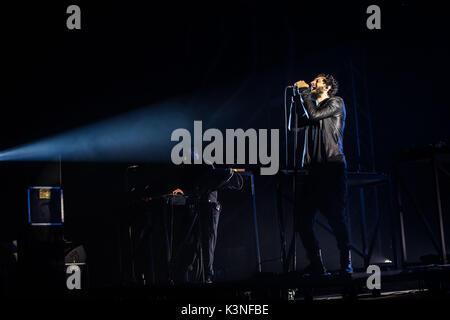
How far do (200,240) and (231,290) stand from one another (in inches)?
78.3

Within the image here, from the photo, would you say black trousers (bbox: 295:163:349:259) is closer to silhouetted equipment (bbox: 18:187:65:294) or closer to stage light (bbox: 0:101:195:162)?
silhouetted equipment (bbox: 18:187:65:294)

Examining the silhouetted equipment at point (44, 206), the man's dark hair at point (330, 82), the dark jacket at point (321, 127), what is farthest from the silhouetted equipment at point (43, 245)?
the man's dark hair at point (330, 82)

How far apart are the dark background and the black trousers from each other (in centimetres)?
285

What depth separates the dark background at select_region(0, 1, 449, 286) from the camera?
675cm

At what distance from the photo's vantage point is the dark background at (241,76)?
6.75 m

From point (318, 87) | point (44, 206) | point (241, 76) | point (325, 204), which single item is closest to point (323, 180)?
point (325, 204)

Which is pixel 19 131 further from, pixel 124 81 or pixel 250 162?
pixel 250 162

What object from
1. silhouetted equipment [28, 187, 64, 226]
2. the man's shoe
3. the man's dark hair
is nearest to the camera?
silhouetted equipment [28, 187, 64, 226]

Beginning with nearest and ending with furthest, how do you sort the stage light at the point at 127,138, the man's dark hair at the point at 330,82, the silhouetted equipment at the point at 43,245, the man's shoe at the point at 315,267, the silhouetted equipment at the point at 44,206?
the silhouetted equipment at the point at 43,245 → the silhouetted equipment at the point at 44,206 → the man's shoe at the point at 315,267 → the man's dark hair at the point at 330,82 → the stage light at the point at 127,138

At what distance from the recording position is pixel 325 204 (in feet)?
14.8

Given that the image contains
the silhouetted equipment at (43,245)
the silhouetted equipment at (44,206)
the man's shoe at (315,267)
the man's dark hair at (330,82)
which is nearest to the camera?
the silhouetted equipment at (43,245)

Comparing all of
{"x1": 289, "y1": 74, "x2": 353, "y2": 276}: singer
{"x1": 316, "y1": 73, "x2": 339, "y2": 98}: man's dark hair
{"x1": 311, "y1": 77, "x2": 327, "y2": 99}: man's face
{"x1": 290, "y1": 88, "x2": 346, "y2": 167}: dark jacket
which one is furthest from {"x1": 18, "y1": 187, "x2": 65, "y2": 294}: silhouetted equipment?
{"x1": 316, "y1": 73, "x2": 339, "y2": 98}: man's dark hair

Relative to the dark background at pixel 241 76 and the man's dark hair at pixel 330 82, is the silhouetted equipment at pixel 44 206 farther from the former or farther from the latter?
the man's dark hair at pixel 330 82
